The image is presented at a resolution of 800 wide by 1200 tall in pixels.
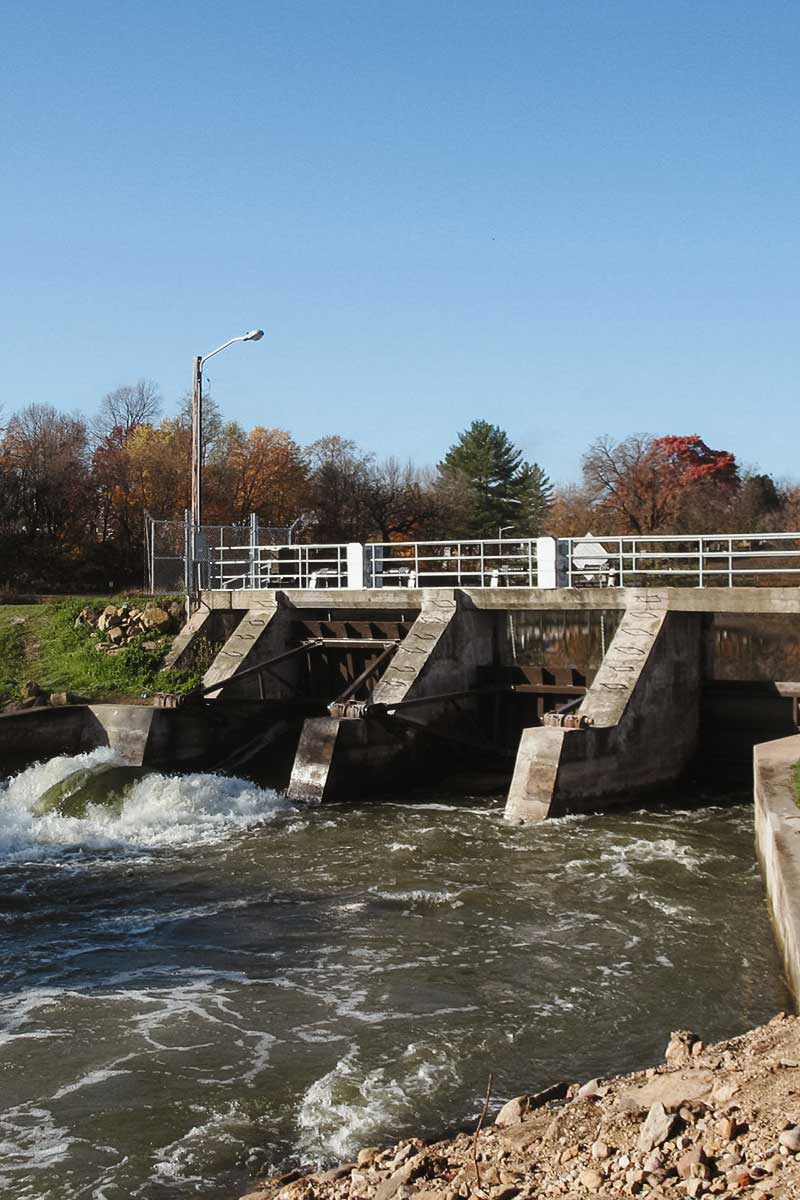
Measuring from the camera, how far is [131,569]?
3841 cm

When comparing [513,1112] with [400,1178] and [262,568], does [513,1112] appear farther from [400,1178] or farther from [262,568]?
[262,568]

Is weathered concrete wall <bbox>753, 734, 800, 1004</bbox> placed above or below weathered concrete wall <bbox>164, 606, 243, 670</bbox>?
below

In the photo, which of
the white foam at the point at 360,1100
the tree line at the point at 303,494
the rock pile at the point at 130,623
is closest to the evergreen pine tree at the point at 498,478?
the tree line at the point at 303,494

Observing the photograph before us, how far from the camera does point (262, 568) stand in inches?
1287

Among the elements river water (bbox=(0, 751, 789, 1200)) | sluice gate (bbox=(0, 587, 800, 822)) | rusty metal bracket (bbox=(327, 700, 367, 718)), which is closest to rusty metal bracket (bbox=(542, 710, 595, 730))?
sluice gate (bbox=(0, 587, 800, 822))

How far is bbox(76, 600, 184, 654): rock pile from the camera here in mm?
25641

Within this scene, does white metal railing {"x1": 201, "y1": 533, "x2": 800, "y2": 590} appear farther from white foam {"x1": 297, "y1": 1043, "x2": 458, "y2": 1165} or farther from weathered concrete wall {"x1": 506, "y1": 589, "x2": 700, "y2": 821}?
white foam {"x1": 297, "y1": 1043, "x2": 458, "y2": 1165}

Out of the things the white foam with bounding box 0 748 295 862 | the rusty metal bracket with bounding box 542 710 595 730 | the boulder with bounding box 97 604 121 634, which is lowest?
the white foam with bounding box 0 748 295 862

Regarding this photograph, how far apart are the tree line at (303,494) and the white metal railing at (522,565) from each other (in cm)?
677

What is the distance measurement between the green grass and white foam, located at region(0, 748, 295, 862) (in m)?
3.72

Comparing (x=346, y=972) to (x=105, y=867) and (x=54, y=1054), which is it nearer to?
(x=54, y=1054)

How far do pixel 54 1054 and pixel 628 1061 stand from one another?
4.52 m

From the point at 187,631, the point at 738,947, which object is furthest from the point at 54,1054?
the point at 187,631

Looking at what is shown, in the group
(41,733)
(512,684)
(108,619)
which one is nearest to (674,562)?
(512,684)
